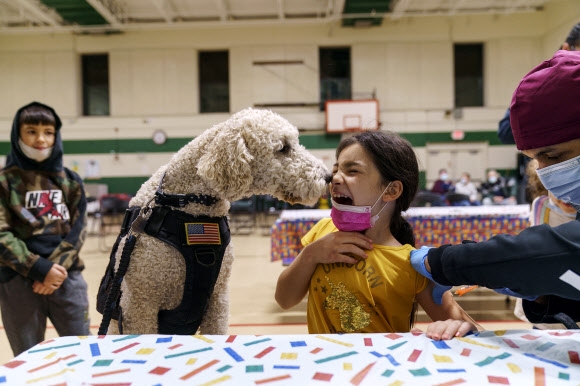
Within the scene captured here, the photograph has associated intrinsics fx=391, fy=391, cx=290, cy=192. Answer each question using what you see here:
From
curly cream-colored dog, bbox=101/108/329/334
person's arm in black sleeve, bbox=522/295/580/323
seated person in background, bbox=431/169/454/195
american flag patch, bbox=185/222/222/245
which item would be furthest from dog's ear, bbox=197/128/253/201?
seated person in background, bbox=431/169/454/195

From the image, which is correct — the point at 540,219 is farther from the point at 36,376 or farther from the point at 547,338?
the point at 36,376

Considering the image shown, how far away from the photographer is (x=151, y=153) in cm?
1170

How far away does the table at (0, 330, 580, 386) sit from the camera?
24.0 inches

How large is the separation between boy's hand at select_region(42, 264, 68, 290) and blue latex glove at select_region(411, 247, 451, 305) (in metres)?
1.49

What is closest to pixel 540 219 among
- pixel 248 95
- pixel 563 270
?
pixel 563 270

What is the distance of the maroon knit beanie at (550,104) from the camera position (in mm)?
723

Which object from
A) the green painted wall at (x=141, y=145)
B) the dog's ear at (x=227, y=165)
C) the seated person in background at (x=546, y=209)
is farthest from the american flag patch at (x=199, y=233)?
the green painted wall at (x=141, y=145)

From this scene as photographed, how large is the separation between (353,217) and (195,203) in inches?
18.5

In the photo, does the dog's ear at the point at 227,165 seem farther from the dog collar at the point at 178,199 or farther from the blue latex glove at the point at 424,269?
the blue latex glove at the point at 424,269

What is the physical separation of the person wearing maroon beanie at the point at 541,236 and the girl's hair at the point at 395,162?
348mm

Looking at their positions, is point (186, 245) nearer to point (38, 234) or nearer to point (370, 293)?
point (370, 293)

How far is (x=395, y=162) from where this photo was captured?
1.14 m

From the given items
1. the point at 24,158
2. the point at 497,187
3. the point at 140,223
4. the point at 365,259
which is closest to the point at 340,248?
the point at 365,259

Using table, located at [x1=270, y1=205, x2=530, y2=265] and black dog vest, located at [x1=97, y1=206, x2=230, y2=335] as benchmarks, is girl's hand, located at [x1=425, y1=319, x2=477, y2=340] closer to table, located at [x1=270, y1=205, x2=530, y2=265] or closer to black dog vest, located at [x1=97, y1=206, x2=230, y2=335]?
black dog vest, located at [x1=97, y1=206, x2=230, y2=335]
